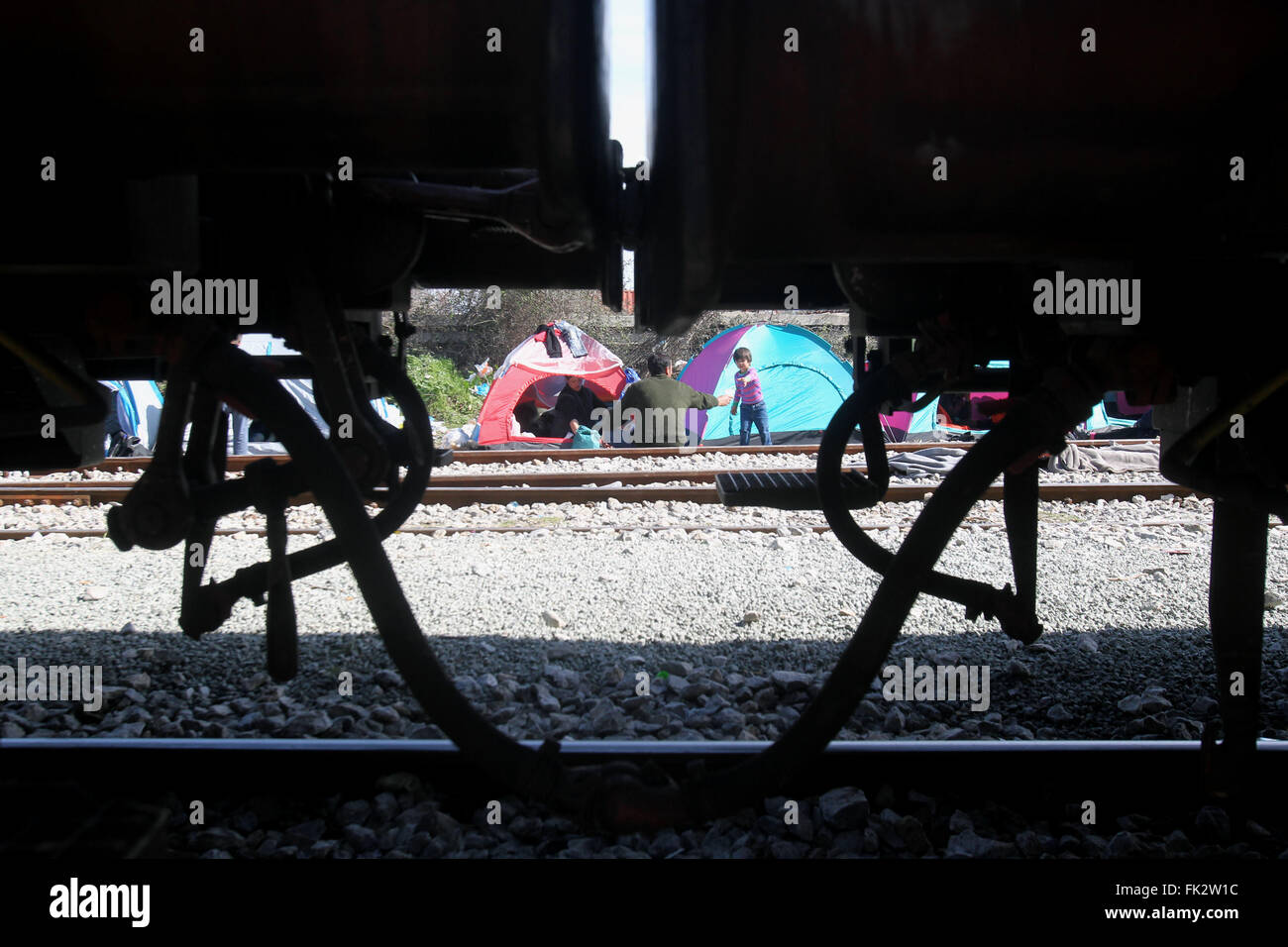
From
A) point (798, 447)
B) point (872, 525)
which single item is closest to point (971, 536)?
point (872, 525)

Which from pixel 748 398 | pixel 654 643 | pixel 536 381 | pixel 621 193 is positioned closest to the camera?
pixel 621 193

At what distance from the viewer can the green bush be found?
16.4 metres

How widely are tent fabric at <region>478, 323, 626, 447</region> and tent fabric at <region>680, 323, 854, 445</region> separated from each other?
1554 mm

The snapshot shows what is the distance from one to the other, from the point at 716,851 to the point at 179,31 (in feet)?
7.21

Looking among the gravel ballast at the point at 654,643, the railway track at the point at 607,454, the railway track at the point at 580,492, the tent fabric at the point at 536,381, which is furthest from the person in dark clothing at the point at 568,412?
the gravel ballast at the point at 654,643
